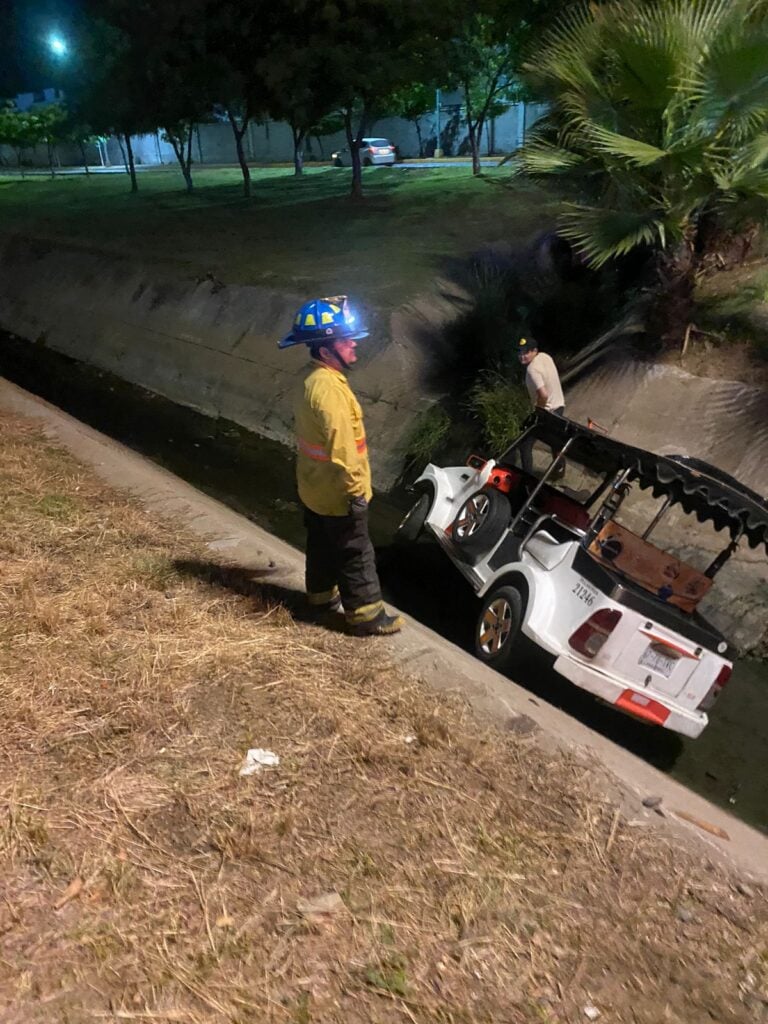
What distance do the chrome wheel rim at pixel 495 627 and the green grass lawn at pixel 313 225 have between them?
7.89 metres

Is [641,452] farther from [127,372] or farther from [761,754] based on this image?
[127,372]

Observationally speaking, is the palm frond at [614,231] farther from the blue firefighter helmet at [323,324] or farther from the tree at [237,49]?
the tree at [237,49]

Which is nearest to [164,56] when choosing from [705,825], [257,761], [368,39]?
[368,39]

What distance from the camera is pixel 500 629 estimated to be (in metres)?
5.84

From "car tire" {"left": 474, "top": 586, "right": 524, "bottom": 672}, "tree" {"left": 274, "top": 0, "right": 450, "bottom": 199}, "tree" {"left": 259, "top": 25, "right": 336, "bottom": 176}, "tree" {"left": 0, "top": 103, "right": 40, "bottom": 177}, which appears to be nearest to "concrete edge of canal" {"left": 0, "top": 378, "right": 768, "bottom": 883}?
"car tire" {"left": 474, "top": 586, "right": 524, "bottom": 672}

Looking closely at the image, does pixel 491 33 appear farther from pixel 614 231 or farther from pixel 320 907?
pixel 320 907

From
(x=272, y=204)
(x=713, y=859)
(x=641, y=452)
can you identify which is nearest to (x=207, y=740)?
(x=713, y=859)

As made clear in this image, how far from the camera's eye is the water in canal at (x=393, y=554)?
5.48m

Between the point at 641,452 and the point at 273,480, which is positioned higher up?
the point at 641,452

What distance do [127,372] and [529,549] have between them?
10.9 m

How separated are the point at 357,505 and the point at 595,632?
5.70ft

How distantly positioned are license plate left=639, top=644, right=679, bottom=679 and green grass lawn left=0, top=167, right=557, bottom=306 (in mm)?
8886

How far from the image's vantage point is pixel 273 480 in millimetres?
10312

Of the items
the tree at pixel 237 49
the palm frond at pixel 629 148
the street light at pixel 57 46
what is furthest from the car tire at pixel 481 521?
the street light at pixel 57 46
